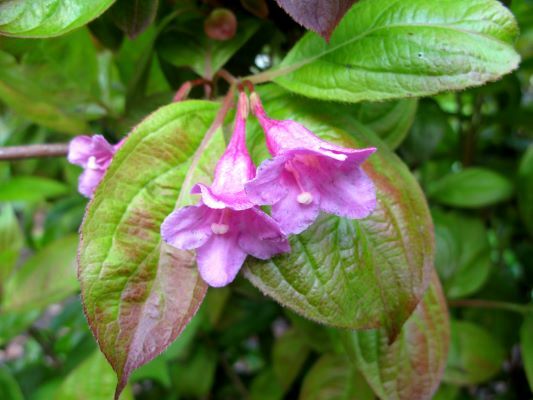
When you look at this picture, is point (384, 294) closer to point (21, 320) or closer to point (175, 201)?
point (175, 201)

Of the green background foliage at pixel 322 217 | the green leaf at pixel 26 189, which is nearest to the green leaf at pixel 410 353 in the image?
the green background foliage at pixel 322 217

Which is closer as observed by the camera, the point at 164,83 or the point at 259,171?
the point at 259,171

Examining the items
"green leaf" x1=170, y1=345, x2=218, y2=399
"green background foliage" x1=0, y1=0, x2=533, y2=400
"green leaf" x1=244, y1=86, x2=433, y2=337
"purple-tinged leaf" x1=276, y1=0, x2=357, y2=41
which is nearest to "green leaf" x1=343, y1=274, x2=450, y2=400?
"green background foliage" x1=0, y1=0, x2=533, y2=400

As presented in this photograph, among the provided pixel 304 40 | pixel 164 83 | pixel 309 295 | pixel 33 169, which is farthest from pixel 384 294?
pixel 33 169

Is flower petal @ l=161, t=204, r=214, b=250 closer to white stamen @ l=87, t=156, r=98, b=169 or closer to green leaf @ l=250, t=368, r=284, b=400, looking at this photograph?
white stamen @ l=87, t=156, r=98, b=169

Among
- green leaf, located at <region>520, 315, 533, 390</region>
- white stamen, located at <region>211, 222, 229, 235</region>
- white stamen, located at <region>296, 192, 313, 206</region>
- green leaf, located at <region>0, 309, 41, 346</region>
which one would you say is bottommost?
green leaf, located at <region>0, 309, 41, 346</region>

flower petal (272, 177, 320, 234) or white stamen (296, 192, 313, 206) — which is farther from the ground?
white stamen (296, 192, 313, 206)
